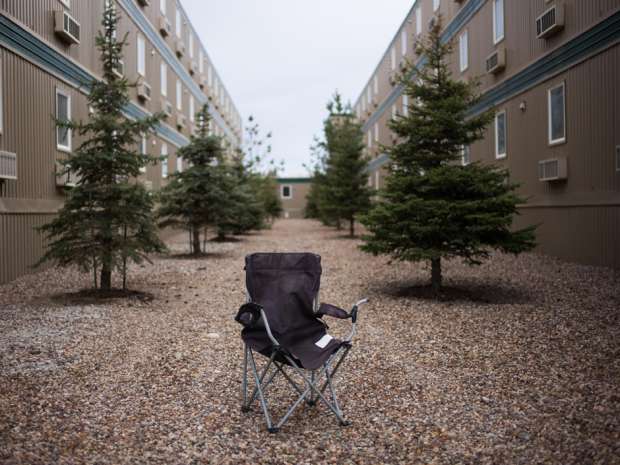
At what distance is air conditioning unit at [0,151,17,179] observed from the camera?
862 cm

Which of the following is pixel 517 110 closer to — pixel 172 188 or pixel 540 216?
pixel 540 216

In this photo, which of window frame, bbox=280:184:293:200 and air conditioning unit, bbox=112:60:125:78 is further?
window frame, bbox=280:184:293:200

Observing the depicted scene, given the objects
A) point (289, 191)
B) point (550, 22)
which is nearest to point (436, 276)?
point (550, 22)

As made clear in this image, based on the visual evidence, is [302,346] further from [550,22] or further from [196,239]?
[196,239]

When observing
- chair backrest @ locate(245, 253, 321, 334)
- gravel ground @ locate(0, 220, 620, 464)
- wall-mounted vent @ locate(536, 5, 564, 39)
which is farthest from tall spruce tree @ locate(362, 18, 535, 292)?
wall-mounted vent @ locate(536, 5, 564, 39)

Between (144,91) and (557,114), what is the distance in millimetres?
12022

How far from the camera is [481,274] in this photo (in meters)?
9.77

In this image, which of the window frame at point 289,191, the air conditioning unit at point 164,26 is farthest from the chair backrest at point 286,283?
the window frame at point 289,191

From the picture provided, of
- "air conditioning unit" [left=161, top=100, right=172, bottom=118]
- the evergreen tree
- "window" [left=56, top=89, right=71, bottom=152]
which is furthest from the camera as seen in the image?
"air conditioning unit" [left=161, top=100, right=172, bottom=118]

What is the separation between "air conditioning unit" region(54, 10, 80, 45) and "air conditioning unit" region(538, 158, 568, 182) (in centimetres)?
1027

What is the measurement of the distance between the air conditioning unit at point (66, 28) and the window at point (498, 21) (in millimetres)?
10247

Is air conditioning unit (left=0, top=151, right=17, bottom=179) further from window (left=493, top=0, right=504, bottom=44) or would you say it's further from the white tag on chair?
window (left=493, top=0, right=504, bottom=44)

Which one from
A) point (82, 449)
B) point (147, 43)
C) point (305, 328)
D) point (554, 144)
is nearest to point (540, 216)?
point (554, 144)

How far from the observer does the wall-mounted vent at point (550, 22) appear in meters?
11.1
